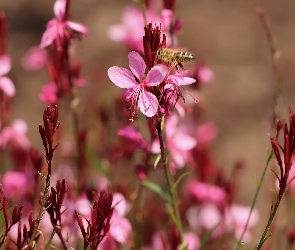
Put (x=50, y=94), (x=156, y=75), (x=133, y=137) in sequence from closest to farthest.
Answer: (x=156, y=75)
(x=133, y=137)
(x=50, y=94)

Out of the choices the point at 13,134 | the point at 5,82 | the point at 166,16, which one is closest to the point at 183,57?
the point at 166,16

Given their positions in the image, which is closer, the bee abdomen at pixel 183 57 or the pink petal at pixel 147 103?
the pink petal at pixel 147 103

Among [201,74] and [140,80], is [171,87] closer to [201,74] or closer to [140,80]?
[140,80]

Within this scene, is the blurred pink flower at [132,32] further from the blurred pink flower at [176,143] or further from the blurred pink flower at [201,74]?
the blurred pink flower at [176,143]

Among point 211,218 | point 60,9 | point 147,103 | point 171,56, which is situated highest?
point 60,9

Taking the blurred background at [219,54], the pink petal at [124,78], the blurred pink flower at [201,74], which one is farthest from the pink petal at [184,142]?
the blurred background at [219,54]

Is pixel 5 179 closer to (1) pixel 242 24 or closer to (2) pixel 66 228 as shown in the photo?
(2) pixel 66 228

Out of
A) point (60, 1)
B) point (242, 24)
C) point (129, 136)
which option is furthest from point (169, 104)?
point (242, 24)
